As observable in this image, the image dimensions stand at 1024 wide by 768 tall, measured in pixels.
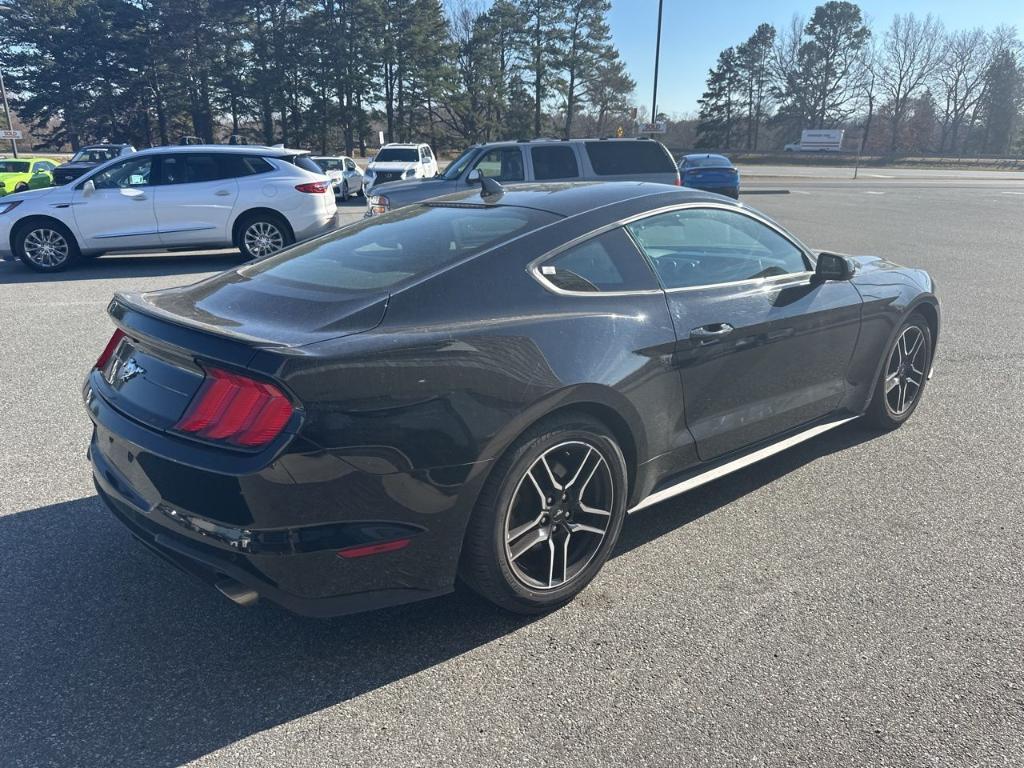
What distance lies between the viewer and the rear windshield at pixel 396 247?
3.01m

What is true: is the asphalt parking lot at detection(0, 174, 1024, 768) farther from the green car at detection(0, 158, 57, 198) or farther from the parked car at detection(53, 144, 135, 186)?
the parked car at detection(53, 144, 135, 186)

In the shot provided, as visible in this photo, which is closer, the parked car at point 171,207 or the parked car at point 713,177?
the parked car at point 171,207

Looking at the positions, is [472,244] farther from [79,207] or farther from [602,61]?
[602,61]

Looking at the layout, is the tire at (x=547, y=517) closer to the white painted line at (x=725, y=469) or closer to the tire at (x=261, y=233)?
the white painted line at (x=725, y=469)

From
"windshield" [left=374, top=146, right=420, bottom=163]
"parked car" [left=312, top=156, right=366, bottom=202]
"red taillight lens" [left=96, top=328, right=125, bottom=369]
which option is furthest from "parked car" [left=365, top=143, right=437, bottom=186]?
"red taillight lens" [left=96, top=328, right=125, bottom=369]

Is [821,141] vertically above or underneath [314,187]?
above

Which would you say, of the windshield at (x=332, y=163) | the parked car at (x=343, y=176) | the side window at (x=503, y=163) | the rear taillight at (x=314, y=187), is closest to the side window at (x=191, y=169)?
the rear taillight at (x=314, y=187)

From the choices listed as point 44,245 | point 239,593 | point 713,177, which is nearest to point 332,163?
point 713,177

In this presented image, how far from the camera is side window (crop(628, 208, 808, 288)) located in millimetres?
3533

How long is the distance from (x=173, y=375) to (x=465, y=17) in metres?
67.7

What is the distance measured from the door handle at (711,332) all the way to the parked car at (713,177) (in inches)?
765

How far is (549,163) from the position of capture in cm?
1289

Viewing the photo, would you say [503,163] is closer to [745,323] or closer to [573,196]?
[573,196]

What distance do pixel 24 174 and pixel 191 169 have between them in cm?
1845
